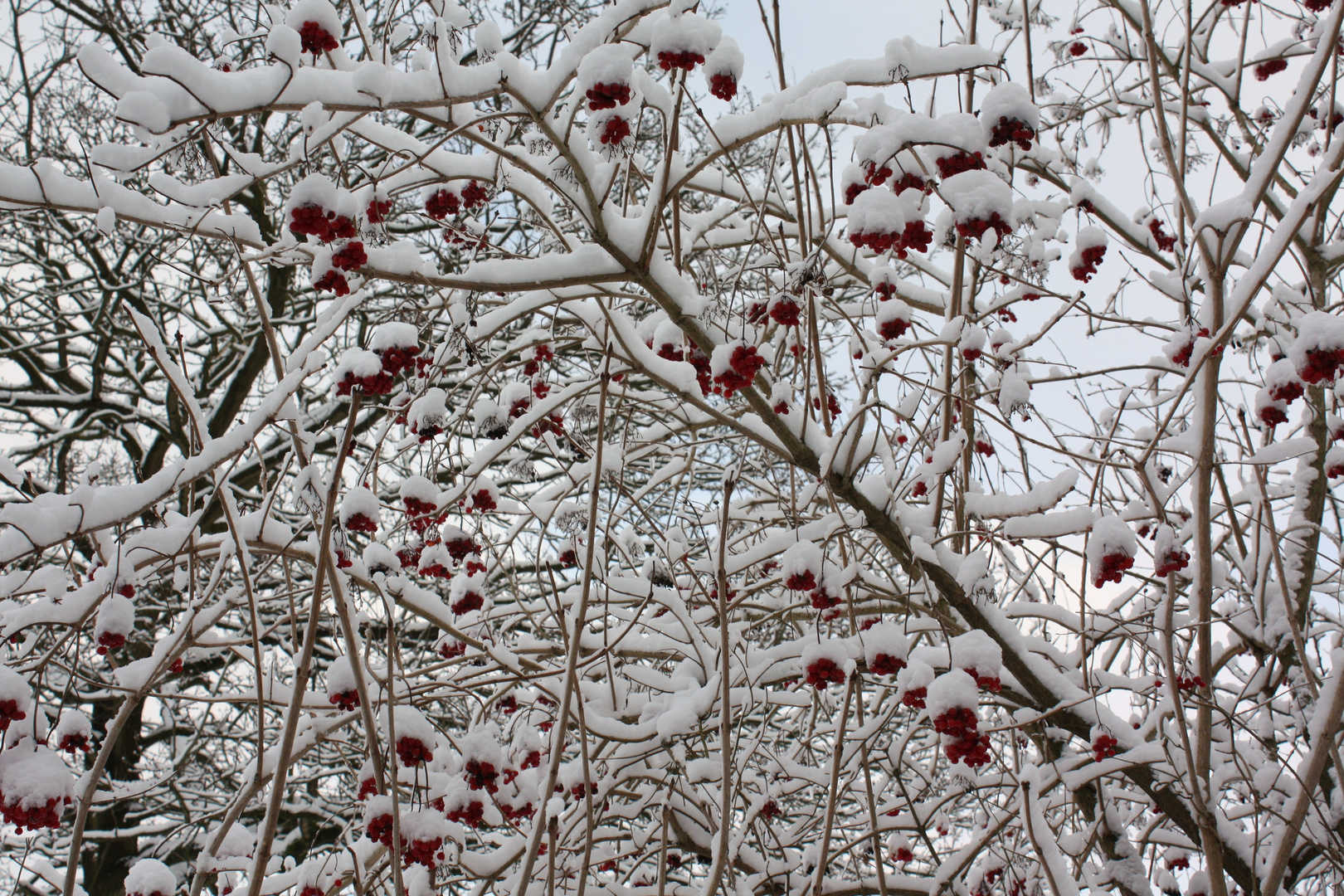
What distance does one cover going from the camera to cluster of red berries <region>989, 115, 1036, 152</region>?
6.05 ft

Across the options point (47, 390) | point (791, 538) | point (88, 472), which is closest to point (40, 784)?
point (88, 472)

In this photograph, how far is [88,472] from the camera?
79.4 inches

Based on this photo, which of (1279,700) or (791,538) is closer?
(791,538)

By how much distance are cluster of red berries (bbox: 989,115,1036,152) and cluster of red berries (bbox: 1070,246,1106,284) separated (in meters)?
1.12

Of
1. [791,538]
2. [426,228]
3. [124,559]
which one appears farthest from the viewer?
[426,228]

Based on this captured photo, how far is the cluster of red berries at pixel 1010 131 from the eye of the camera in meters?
1.84

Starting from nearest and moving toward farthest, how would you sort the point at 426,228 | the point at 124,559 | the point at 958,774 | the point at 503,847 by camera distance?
the point at 124,559
the point at 503,847
the point at 958,774
the point at 426,228

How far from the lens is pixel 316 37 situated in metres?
1.83

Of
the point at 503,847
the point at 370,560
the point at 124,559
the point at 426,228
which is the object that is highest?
the point at 426,228

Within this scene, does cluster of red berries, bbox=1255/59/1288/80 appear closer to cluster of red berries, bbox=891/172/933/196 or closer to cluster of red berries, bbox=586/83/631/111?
cluster of red berries, bbox=891/172/933/196

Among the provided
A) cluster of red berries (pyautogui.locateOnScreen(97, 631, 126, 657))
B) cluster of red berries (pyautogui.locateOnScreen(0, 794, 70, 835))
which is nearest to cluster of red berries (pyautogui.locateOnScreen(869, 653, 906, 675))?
cluster of red berries (pyautogui.locateOnScreen(0, 794, 70, 835))

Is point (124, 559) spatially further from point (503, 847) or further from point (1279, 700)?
point (1279, 700)

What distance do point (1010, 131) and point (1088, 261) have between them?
1.20 meters

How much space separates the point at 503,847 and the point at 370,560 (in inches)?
38.1
